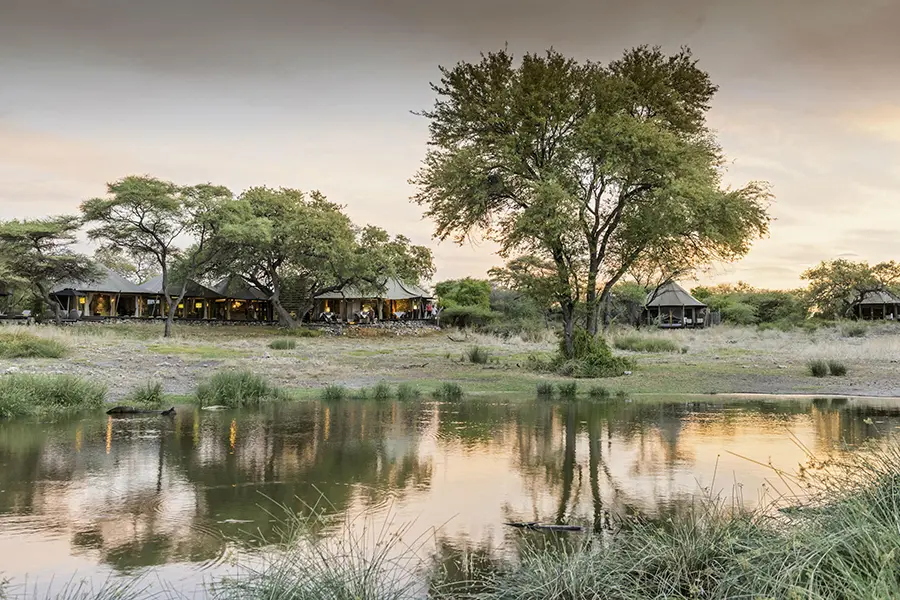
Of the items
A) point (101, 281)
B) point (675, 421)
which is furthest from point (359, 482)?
point (101, 281)

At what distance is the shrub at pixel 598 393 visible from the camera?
735 inches

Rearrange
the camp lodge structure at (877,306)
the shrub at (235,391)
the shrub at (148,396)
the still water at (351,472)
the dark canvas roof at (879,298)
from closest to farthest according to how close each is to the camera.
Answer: the still water at (351,472), the shrub at (148,396), the shrub at (235,391), the camp lodge structure at (877,306), the dark canvas roof at (879,298)

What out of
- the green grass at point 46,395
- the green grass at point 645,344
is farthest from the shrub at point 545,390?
the green grass at point 645,344

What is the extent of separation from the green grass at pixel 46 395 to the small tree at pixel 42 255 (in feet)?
120

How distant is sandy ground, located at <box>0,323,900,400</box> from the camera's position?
20.3 m

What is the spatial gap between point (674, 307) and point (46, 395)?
5706 cm

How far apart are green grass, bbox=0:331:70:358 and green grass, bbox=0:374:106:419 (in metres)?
8.32

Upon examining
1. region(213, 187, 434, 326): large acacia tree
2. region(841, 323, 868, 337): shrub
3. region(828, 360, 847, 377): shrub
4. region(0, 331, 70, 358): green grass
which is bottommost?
region(828, 360, 847, 377): shrub

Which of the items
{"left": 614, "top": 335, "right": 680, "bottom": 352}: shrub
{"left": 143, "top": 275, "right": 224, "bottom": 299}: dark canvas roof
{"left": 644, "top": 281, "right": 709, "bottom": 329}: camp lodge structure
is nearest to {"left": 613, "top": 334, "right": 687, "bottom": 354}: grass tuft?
{"left": 614, "top": 335, "right": 680, "bottom": 352}: shrub

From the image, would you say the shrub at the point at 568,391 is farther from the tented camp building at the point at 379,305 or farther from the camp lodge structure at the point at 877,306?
the camp lodge structure at the point at 877,306

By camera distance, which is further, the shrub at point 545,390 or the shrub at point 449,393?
the shrub at point 545,390

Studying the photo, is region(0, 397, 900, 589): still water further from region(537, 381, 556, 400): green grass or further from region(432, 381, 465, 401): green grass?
region(537, 381, 556, 400): green grass

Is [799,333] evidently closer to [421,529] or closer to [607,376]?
[607,376]

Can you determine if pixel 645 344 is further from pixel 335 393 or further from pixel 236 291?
pixel 236 291
